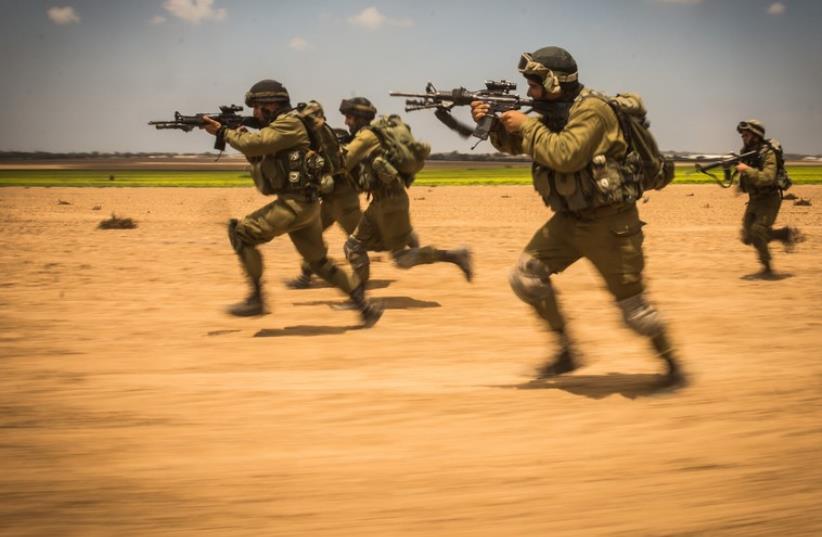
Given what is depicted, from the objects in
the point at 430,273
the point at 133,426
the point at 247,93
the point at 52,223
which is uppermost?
the point at 247,93

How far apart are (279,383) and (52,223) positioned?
17.6 m

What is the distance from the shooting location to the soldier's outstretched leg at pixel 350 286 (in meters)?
8.41

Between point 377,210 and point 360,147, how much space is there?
64cm

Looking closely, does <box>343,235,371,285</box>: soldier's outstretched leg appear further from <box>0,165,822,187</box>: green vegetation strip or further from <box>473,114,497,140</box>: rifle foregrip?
<box>0,165,822,187</box>: green vegetation strip

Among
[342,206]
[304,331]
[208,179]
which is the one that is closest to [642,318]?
[304,331]

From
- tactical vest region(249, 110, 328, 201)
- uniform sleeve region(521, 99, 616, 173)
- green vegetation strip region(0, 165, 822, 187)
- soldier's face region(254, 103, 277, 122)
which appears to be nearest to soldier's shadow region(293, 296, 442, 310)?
tactical vest region(249, 110, 328, 201)

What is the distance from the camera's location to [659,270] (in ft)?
43.8

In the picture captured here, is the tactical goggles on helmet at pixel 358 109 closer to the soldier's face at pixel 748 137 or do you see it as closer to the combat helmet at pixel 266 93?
the combat helmet at pixel 266 93

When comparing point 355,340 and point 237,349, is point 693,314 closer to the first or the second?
point 355,340

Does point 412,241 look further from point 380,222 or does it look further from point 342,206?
point 342,206

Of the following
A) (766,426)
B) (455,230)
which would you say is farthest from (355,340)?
(455,230)

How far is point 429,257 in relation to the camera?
9.81 meters

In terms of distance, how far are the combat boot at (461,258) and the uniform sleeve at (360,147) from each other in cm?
126

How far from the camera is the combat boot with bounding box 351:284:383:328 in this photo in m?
8.57
